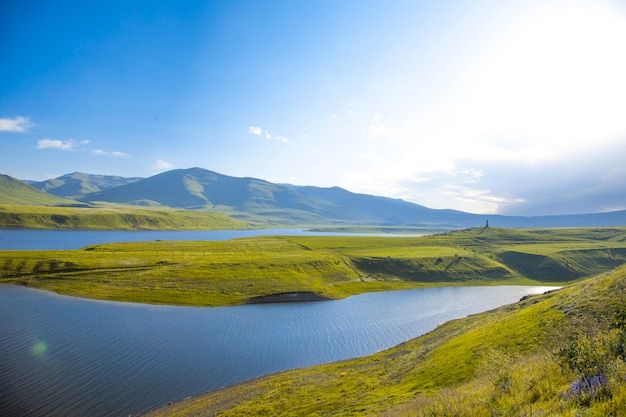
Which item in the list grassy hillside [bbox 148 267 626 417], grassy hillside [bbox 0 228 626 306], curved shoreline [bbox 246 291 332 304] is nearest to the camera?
grassy hillside [bbox 148 267 626 417]

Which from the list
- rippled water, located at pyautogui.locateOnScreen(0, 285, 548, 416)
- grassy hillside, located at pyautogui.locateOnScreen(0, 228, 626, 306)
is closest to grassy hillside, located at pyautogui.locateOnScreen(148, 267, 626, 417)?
rippled water, located at pyautogui.locateOnScreen(0, 285, 548, 416)

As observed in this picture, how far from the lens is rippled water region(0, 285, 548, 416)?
135ft

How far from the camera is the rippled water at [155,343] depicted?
4109 centimetres

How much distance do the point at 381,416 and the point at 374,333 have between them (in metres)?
54.1

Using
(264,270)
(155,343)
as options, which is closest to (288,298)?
(264,270)

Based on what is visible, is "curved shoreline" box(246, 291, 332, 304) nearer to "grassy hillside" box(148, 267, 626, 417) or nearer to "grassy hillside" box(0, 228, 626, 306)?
"grassy hillside" box(0, 228, 626, 306)

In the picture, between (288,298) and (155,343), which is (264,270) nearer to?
(288,298)

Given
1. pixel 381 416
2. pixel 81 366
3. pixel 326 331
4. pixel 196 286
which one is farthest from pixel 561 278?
pixel 81 366

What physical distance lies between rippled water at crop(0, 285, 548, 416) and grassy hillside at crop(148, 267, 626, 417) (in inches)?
274

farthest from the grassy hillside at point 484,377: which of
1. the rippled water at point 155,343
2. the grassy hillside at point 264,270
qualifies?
the grassy hillside at point 264,270

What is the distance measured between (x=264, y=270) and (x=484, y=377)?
98973 mm

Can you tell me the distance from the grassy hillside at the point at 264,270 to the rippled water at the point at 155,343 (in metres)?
9.66

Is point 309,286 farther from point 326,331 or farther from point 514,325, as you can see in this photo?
point 514,325

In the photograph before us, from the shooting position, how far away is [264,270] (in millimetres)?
118750
